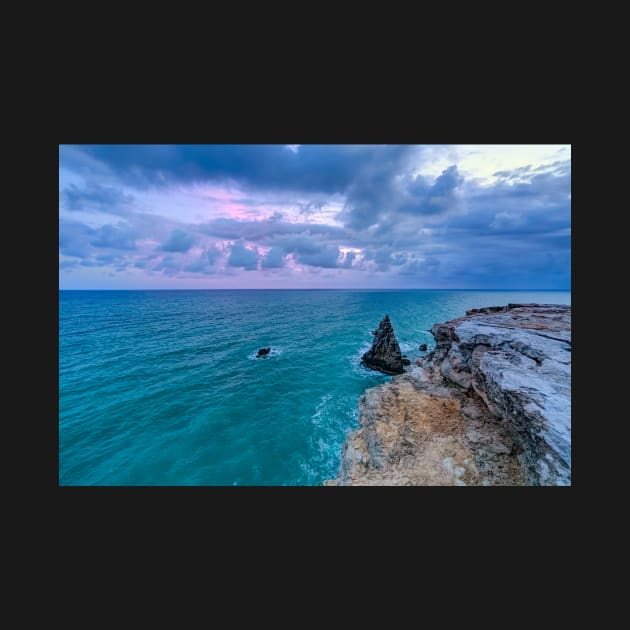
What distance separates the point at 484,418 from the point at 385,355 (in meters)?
12.2

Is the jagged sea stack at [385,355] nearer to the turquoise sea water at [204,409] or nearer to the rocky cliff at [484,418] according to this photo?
the turquoise sea water at [204,409]

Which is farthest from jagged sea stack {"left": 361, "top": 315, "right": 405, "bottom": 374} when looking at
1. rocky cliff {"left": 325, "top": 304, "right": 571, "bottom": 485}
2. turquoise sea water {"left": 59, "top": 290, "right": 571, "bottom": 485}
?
rocky cliff {"left": 325, "top": 304, "right": 571, "bottom": 485}

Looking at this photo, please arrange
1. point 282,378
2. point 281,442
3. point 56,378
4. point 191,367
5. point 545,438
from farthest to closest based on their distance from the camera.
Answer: point 191,367 → point 282,378 → point 281,442 → point 545,438 → point 56,378

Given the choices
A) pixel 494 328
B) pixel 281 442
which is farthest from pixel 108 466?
pixel 494 328

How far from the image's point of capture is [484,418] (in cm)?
1034

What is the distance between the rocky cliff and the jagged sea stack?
8.32 m

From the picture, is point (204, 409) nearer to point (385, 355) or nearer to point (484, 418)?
point (385, 355)

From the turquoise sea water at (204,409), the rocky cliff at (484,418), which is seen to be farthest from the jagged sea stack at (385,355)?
the rocky cliff at (484,418)

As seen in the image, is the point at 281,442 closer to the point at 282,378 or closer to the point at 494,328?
the point at 282,378

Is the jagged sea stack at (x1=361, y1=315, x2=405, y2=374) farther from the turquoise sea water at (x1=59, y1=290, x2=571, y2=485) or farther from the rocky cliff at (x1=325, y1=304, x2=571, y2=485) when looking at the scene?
the rocky cliff at (x1=325, y1=304, x2=571, y2=485)

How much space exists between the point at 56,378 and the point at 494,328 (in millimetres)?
17032

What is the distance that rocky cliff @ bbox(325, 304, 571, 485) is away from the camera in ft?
22.5

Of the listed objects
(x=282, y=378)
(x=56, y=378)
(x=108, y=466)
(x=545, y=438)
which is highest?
(x=56, y=378)

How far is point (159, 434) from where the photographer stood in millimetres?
13570
